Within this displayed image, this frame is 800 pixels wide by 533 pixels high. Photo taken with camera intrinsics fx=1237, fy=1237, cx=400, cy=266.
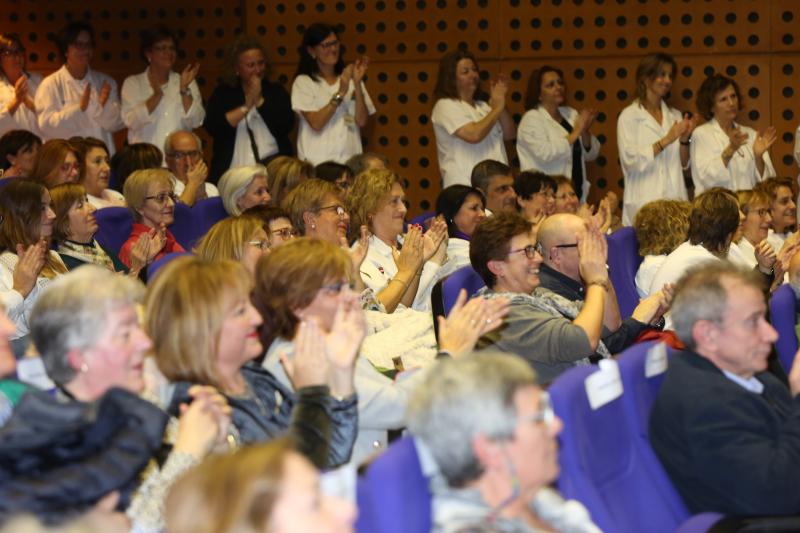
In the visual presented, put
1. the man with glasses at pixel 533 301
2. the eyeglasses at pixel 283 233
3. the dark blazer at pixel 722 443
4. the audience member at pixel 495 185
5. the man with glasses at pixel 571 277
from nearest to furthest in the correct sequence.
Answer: the dark blazer at pixel 722 443
the man with glasses at pixel 533 301
the man with glasses at pixel 571 277
the eyeglasses at pixel 283 233
the audience member at pixel 495 185

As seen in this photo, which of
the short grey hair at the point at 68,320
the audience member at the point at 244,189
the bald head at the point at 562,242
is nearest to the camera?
the short grey hair at the point at 68,320

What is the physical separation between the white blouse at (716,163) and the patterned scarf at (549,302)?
379 centimetres

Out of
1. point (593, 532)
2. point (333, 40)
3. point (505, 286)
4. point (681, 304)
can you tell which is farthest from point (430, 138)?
point (593, 532)

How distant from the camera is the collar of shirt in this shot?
9.99ft

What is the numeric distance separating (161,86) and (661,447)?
5.66m

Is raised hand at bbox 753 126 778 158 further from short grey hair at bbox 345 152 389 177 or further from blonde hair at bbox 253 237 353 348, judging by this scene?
blonde hair at bbox 253 237 353 348

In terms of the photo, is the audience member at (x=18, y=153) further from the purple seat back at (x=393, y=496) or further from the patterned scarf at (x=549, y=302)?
the purple seat back at (x=393, y=496)

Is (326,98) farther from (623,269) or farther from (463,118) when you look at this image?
(623,269)

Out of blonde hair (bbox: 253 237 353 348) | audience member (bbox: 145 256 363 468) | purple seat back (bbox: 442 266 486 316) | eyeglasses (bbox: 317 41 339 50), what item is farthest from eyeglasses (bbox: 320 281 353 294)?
eyeglasses (bbox: 317 41 339 50)

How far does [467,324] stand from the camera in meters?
3.16

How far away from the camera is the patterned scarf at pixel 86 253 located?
202 inches

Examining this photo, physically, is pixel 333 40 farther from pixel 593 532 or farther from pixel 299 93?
pixel 593 532

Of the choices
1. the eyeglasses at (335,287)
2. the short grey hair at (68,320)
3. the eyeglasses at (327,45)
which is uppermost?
the eyeglasses at (327,45)

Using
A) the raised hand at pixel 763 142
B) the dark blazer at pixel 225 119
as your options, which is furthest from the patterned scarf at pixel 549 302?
Result: the raised hand at pixel 763 142
